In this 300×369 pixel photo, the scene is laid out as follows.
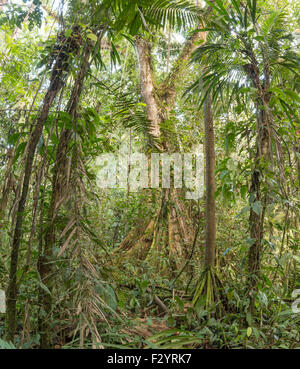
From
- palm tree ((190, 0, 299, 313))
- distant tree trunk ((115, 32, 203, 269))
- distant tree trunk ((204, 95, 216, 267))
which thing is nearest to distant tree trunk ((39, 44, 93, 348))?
palm tree ((190, 0, 299, 313))

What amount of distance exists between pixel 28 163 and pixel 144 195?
2496 mm

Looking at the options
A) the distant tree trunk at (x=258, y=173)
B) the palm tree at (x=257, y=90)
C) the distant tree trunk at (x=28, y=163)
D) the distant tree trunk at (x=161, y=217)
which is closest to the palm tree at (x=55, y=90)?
the distant tree trunk at (x=28, y=163)

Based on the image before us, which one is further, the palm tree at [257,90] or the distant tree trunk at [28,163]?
the palm tree at [257,90]

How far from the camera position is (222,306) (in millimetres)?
2408

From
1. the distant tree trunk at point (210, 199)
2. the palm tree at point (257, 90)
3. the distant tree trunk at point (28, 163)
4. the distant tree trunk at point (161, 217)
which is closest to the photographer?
the distant tree trunk at point (28, 163)

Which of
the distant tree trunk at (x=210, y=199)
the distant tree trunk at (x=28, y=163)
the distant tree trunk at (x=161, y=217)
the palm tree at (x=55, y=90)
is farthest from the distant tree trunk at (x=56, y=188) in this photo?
the distant tree trunk at (x=161, y=217)

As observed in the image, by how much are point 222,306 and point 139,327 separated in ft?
2.16

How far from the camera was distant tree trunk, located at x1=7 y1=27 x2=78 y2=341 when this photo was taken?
1.42 m

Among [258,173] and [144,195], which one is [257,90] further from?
[144,195]

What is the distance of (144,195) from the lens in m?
3.89

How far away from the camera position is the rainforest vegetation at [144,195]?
1.43 meters

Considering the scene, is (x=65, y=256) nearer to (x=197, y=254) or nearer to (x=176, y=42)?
(x=197, y=254)

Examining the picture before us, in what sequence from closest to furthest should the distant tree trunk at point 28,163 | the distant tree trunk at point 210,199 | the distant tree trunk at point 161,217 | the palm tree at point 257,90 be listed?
the distant tree trunk at point 28,163 < the palm tree at point 257,90 < the distant tree trunk at point 210,199 < the distant tree trunk at point 161,217

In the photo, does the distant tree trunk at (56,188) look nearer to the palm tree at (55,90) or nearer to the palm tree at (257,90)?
the palm tree at (55,90)
